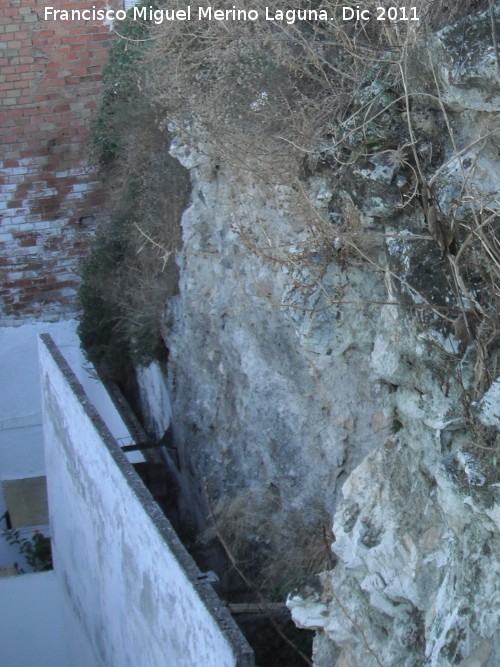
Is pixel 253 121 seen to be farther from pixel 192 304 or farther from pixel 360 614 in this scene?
pixel 360 614

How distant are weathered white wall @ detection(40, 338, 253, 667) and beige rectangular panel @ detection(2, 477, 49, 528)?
1592 mm

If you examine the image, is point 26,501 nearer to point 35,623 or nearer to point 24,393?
point 24,393

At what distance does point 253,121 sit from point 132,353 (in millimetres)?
3294

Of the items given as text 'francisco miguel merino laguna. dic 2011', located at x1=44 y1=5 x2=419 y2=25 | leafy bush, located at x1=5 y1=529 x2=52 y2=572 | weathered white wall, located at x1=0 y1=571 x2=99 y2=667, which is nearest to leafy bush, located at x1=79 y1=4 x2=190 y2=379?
text 'francisco miguel merino laguna. dic 2011', located at x1=44 y1=5 x2=419 y2=25

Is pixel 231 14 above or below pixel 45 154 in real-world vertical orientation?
above

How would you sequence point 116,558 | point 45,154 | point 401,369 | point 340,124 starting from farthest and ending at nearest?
point 45,154, point 116,558, point 340,124, point 401,369

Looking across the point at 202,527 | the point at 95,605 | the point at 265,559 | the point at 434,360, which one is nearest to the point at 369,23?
the point at 434,360

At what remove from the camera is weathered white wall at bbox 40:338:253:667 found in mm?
4531

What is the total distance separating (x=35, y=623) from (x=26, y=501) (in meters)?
1.86

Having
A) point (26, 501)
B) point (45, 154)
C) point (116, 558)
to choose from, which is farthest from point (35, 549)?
point (45, 154)

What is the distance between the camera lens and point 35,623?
853cm

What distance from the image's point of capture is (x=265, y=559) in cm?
590

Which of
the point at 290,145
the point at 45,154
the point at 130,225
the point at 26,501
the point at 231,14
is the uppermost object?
the point at 231,14

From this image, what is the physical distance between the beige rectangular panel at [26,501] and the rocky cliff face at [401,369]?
4804 millimetres
